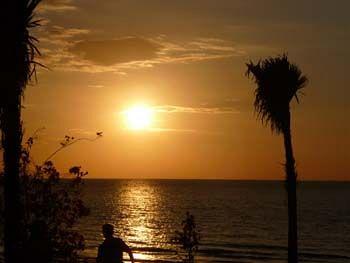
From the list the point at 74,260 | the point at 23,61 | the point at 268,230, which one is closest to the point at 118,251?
the point at 74,260

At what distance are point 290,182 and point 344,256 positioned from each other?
97.7ft

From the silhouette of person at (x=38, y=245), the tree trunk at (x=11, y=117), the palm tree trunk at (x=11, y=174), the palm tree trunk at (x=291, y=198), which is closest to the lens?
the tree trunk at (x=11, y=117)

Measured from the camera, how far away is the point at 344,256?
47.4 m

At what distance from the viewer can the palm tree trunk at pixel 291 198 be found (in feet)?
65.6

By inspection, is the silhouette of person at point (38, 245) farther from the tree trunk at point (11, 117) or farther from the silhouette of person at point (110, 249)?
the tree trunk at point (11, 117)

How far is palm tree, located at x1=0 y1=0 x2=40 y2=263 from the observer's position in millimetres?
10516

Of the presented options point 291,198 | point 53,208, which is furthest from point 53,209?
point 291,198

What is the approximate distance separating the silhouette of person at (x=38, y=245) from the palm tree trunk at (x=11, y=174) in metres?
1.57

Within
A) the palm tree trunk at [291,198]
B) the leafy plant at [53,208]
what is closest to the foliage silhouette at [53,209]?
the leafy plant at [53,208]

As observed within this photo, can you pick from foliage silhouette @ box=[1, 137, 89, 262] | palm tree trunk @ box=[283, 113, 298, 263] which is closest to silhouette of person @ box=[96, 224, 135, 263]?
foliage silhouette @ box=[1, 137, 89, 262]

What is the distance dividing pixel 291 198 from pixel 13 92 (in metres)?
11.8

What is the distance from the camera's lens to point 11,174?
10.8 meters

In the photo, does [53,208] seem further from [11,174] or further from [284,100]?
[284,100]

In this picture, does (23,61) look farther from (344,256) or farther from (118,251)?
(344,256)
